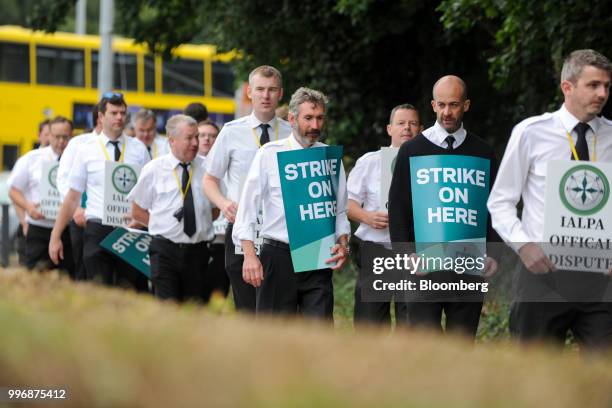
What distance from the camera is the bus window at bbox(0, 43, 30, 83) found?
38000 millimetres

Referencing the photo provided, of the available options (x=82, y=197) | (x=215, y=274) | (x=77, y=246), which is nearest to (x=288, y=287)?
(x=215, y=274)

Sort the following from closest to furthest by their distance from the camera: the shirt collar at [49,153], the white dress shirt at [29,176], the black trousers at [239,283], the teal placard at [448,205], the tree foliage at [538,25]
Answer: the teal placard at [448,205], the black trousers at [239,283], the tree foliage at [538,25], the shirt collar at [49,153], the white dress shirt at [29,176]

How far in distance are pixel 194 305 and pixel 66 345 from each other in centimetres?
108

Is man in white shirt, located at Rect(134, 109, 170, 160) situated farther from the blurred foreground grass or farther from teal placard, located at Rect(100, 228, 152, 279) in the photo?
the blurred foreground grass

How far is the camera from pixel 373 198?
11.1 meters

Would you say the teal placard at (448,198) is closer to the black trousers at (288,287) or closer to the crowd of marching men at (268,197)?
the crowd of marching men at (268,197)

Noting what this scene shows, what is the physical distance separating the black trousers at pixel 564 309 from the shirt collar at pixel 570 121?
81cm

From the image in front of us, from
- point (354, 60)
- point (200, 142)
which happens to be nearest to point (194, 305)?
point (200, 142)

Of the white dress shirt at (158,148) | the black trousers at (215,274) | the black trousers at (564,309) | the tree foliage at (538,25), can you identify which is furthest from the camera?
the white dress shirt at (158,148)

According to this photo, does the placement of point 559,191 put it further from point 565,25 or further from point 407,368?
point 565,25

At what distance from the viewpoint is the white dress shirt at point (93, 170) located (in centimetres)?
1320

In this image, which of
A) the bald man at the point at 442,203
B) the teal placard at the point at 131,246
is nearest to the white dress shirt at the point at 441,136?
the bald man at the point at 442,203

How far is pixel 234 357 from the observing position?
10.6 feet

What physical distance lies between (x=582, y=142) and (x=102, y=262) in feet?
22.2
